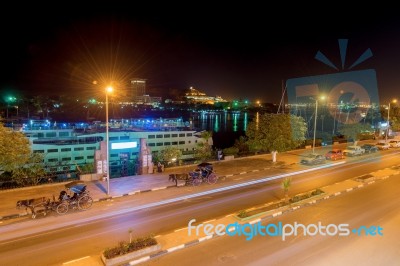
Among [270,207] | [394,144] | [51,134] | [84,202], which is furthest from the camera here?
[51,134]

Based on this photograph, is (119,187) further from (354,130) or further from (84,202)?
(354,130)

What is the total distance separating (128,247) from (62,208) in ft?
20.6

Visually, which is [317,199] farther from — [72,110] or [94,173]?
[72,110]

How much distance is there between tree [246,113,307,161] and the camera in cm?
2762

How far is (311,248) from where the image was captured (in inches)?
439

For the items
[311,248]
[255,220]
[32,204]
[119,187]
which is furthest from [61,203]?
[311,248]

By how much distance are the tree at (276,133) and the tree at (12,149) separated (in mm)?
19313

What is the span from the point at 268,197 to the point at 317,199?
9.07 ft

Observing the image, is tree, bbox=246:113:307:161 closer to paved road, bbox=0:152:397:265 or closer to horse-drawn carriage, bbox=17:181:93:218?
paved road, bbox=0:152:397:265

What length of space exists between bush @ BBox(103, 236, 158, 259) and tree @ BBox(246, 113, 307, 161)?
18.9 metres

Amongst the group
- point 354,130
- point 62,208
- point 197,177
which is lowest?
point 62,208

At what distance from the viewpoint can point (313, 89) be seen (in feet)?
187

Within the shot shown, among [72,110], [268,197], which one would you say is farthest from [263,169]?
[72,110]

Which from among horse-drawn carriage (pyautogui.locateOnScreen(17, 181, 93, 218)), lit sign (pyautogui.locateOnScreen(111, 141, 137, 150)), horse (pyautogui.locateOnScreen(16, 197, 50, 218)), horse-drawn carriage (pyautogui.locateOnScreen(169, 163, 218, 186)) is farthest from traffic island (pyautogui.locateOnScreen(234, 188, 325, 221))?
lit sign (pyautogui.locateOnScreen(111, 141, 137, 150))
